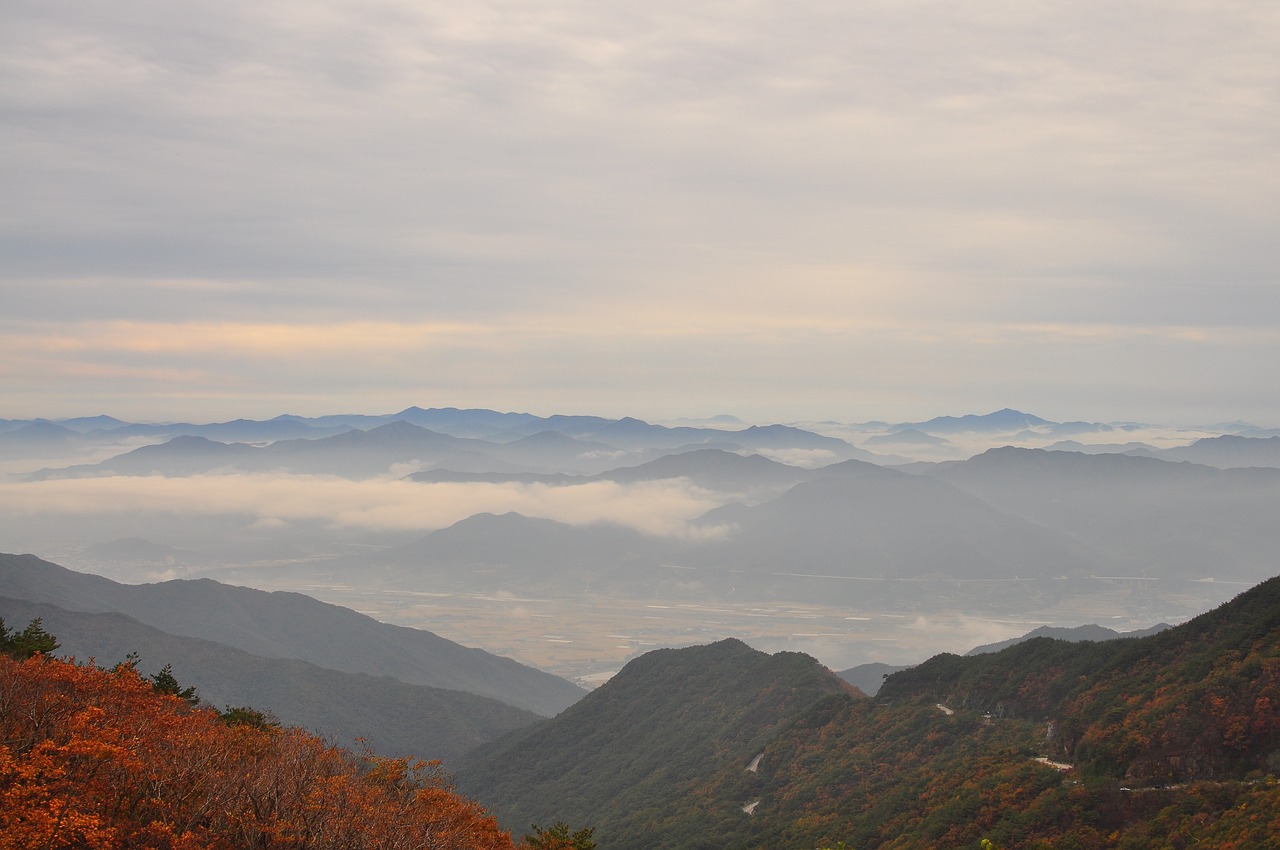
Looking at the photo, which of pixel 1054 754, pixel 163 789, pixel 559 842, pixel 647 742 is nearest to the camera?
pixel 163 789

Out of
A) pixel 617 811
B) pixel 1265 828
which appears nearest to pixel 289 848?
pixel 1265 828

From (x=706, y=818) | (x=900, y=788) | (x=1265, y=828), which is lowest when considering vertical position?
(x=706, y=818)

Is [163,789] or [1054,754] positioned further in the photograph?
[1054,754]

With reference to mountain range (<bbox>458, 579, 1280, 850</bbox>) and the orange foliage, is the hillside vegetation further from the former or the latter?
the orange foliage

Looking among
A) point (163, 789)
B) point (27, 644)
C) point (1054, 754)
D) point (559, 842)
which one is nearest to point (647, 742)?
point (1054, 754)

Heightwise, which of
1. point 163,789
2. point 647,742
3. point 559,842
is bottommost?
point 647,742

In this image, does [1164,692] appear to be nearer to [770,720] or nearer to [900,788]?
[900,788]

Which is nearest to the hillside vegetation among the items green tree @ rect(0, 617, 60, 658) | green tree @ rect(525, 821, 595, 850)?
green tree @ rect(525, 821, 595, 850)

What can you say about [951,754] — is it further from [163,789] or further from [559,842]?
[163,789]

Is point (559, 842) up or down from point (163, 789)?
down
